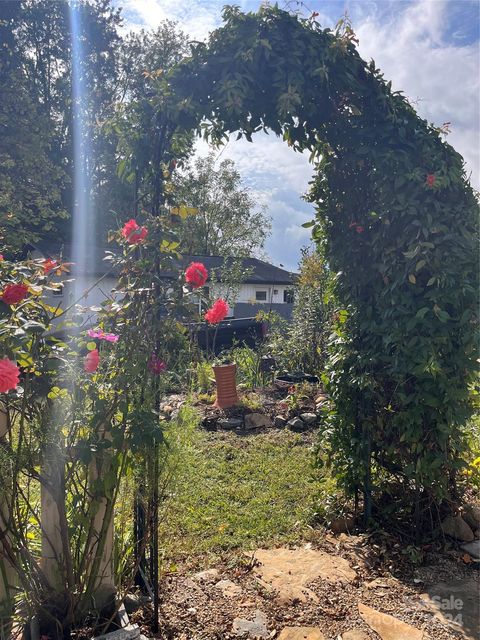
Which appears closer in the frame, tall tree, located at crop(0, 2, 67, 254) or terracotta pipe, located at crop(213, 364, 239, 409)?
terracotta pipe, located at crop(213, 364, 239, 409)

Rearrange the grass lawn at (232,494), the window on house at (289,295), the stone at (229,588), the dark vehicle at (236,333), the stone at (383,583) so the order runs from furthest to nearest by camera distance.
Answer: the window on house at (289,295)
the dark vehicle at (236,333)
the grass lawn at (232,494)
the stone at (383,583)
the stone at (229,588)

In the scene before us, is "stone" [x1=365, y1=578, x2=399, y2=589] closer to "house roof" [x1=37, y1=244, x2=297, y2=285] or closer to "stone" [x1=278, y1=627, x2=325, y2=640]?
"stone" [x1=278, y1=627, x2=325, y2=640]

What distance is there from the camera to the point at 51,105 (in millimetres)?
19234

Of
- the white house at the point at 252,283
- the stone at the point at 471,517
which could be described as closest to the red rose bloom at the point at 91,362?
the stone at the point at 471,517

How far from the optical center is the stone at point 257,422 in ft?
18.6

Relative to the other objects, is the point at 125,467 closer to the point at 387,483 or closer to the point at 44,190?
the point at 387,483

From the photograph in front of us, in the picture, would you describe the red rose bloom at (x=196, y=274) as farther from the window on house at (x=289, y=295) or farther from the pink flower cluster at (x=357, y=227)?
the window on house at (x=289, y=295)

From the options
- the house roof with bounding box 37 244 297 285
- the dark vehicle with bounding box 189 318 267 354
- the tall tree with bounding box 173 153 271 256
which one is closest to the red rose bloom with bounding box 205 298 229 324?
the house roof with bounding box 37 244 297 285

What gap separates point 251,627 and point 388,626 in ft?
1.98

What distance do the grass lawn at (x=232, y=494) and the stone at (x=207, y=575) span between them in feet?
0.72

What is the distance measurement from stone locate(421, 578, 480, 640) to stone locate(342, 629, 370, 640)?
40 centimetres

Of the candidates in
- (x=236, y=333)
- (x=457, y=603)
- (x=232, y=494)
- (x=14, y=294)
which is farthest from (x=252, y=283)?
(x=14, y=294)

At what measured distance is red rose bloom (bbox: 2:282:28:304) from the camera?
4.88 ft

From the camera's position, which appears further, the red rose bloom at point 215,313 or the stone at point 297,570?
the stone at point 297,570
